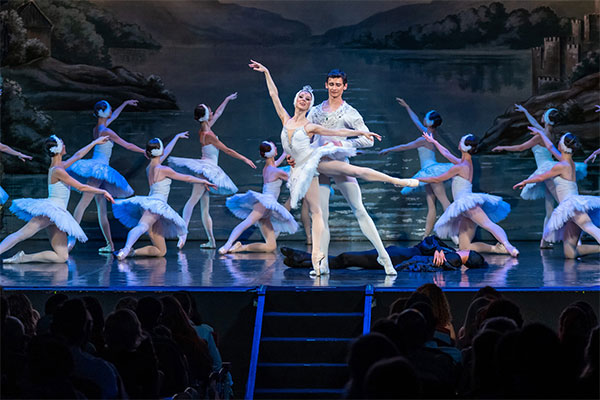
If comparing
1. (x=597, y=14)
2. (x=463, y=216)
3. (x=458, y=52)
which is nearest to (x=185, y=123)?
(x=458, y=52)

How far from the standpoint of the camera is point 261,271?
23.6ft

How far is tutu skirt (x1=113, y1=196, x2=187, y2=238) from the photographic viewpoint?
27.1ft

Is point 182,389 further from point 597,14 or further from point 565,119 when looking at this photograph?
point 597,14

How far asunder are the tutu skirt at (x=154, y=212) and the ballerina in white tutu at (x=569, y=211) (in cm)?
338

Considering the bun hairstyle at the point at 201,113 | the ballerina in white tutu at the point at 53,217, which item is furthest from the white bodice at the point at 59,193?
the bun hairstyle at the point at 201,113

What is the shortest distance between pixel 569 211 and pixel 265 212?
10.1 ft

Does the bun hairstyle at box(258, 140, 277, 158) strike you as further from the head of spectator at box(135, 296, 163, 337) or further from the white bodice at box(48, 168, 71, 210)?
the head of spectator at box(135, 296, 163, 337)

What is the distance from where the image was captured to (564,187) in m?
8.41

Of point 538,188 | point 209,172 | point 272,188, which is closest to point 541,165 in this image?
point 538,188

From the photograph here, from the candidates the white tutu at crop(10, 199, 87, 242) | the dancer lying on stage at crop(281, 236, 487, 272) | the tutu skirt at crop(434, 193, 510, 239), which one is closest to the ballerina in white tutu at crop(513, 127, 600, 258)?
the tutu skirt at crop(434, 193, 510, 239)

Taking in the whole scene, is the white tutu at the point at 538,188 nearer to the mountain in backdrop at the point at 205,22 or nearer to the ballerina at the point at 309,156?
the ballerina at the point at 309,156

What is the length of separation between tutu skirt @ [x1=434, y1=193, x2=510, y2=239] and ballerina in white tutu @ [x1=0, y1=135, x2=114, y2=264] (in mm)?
3247

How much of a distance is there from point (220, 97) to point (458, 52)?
3.40 m

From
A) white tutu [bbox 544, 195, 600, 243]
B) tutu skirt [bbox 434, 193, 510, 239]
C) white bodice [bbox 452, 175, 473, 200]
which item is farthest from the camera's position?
white bodice [bbox 452, 175, 473, 200]
